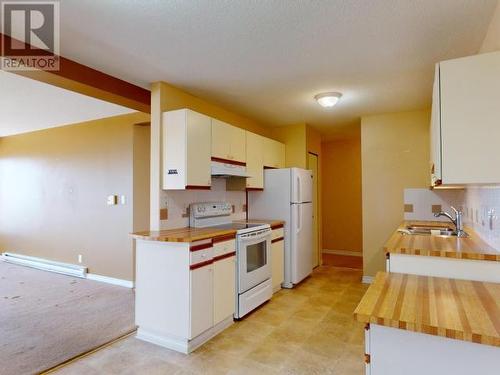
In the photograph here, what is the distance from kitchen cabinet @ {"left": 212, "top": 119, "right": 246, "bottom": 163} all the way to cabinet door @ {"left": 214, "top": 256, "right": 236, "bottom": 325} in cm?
117

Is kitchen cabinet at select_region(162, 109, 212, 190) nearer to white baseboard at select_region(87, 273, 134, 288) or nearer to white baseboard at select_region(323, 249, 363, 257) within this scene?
white baseboard at select_region(87, 273, 134, 288)

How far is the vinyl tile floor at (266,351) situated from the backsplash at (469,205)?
1.37 metres

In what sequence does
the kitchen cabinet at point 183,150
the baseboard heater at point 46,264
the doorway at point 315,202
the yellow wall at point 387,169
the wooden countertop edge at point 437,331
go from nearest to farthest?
the wooden countertop edge at point 437,331, the kitchen cabinet at point 183,150, the yellow wall at point 387,169, the baseboard heater at point 46,264, the doorway at point 315,202

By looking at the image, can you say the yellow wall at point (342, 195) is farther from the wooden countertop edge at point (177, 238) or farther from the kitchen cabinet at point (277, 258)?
the wooden countertop edge at point (177, 238)

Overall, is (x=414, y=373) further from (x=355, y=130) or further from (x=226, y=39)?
(x=355, y=130)

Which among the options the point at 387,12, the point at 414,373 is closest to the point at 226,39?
the point at 387,12

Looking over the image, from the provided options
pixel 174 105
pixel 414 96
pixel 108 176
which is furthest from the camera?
pixel 108 176

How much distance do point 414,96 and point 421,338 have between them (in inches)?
126

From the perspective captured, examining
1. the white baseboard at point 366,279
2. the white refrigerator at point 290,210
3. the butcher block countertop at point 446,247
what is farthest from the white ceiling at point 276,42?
the white baseboard at point 366,279

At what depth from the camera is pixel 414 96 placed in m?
3.64

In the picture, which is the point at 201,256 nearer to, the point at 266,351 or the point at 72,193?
the point at 266,351

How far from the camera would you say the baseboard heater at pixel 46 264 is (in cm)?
492

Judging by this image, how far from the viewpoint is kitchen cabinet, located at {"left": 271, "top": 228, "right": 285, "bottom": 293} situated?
4.01 metres

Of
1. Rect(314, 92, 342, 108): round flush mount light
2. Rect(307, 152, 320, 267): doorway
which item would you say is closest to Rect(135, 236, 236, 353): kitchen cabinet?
Rect(314, 92, 342, 108): round flush mount light
